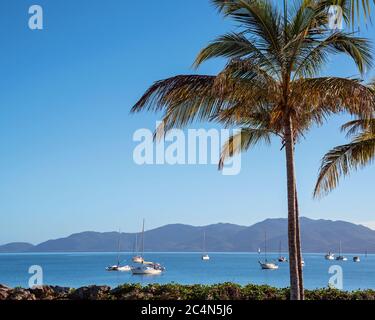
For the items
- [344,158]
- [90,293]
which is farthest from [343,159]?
[90,293]

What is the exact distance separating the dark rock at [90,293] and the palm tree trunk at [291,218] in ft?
19.1

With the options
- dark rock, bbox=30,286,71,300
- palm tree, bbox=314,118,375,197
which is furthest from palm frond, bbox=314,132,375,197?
dark rock, bbox=30,286,71,300

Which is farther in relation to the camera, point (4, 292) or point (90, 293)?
point (90, 293)

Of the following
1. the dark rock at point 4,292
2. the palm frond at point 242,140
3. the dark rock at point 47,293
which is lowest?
the dark rock at point 47,293

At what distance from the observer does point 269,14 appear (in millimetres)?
11312

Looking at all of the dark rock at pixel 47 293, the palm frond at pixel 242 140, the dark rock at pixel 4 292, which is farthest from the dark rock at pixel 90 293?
the palm frond at pixel 242 140

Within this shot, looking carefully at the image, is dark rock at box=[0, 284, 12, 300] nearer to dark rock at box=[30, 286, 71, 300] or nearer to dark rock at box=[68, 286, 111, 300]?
dark rock at box=[30, 286, 71, 300]

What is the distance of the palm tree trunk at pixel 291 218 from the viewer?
1143cm

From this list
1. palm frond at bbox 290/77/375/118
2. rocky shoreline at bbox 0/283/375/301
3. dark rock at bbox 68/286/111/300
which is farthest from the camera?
dark rock at bbox 68/286/111/300

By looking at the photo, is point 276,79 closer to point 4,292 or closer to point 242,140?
point 242,140

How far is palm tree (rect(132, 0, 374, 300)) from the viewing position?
11.2m

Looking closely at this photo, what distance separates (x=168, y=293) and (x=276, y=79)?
6.86m

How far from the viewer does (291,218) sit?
11.5 m

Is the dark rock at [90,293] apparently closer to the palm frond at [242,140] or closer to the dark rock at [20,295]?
the dark rock at [20,295]
